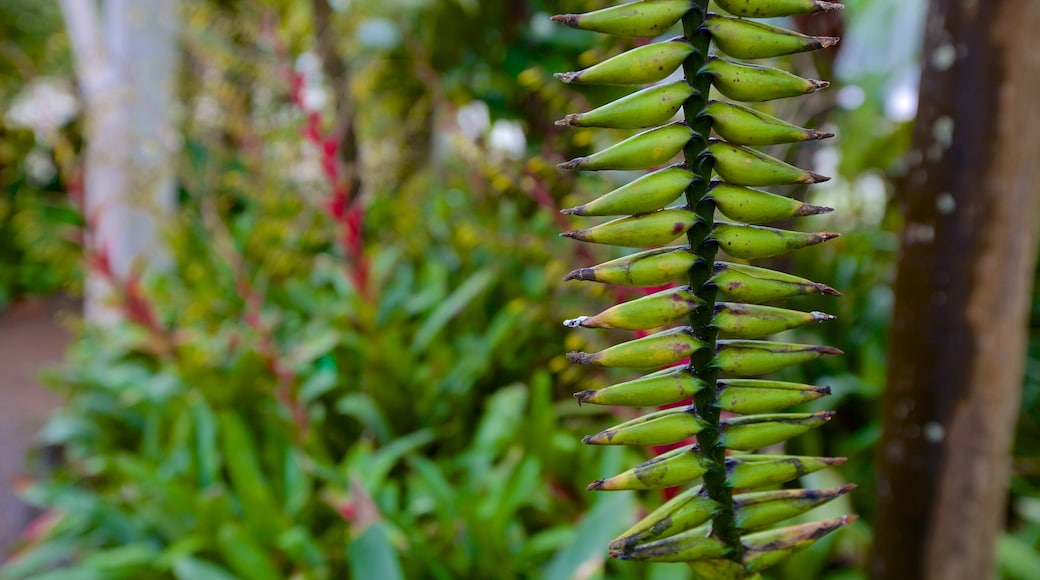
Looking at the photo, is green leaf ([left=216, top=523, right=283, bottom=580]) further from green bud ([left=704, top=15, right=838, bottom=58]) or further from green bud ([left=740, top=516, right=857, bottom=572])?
green bud ([left=704, top=15, right=838, bottom=58])

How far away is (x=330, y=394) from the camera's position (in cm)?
300

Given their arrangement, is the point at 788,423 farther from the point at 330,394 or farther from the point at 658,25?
the point at 330,394

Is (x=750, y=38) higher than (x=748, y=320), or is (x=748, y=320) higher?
(x=750, y=38)

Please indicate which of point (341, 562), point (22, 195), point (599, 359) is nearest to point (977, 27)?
point (599, 359)

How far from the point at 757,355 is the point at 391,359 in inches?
96.1

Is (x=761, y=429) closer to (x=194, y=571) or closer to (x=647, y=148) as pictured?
(x=647, y=148)

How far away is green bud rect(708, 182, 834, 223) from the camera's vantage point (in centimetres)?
48

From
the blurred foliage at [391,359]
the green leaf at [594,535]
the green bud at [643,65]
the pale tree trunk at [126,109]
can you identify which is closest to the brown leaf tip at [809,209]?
the green bud at [643,65]

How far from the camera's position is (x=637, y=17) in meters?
0.46

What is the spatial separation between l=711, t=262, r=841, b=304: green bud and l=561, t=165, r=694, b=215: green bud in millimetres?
61

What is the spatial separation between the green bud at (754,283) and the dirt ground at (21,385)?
334 cm

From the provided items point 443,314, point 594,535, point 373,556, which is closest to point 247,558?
point 373,556

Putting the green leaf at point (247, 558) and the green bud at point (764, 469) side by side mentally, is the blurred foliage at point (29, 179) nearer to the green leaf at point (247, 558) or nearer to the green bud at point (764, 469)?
the green leaf at point (247, 558)

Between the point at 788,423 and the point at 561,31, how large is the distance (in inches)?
116
